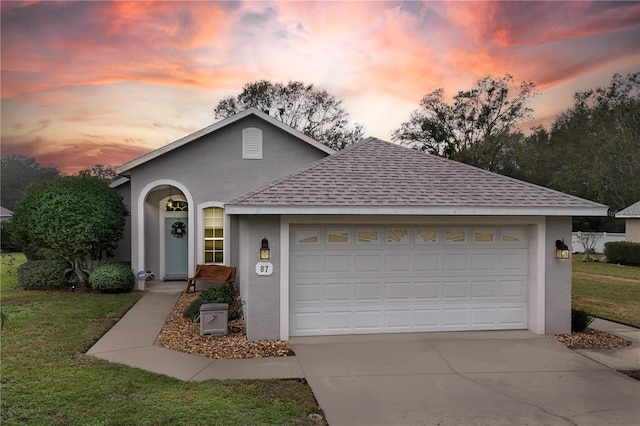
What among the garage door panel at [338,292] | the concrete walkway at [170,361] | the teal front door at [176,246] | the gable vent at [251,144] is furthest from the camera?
the teal front door at [176,246]

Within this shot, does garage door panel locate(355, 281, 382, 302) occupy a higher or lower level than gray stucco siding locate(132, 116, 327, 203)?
lower

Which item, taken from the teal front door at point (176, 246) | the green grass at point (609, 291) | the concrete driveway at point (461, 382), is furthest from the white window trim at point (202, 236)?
the green grass at point (609, 291)

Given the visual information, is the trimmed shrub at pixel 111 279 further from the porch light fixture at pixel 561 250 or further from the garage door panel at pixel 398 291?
the porch light fixture at pixel 561 250

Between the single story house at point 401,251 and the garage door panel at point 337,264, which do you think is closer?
the single story house at point 401,251

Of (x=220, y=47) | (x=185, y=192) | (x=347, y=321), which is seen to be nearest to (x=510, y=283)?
(x=347, y=321)

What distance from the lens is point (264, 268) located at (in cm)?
Result: 793

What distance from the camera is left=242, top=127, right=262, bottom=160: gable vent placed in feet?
47.2

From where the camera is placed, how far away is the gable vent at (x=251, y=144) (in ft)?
47.2

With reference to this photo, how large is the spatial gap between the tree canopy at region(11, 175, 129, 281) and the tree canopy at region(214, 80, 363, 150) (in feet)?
68.2

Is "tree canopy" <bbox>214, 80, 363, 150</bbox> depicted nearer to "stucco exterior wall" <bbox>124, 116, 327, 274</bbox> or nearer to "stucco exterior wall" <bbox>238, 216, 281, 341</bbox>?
"stucco exterior wall" <bbox>124, 116, 327, 274</bbox>

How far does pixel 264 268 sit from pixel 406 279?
8.98 ft

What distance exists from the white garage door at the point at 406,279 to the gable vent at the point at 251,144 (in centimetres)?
676

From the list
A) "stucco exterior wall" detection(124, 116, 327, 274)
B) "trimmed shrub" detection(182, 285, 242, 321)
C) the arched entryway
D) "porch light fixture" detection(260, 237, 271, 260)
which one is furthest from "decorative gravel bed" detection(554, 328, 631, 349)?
the arched entryway

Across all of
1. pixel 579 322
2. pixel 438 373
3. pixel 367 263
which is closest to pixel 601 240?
pixel 579 322
